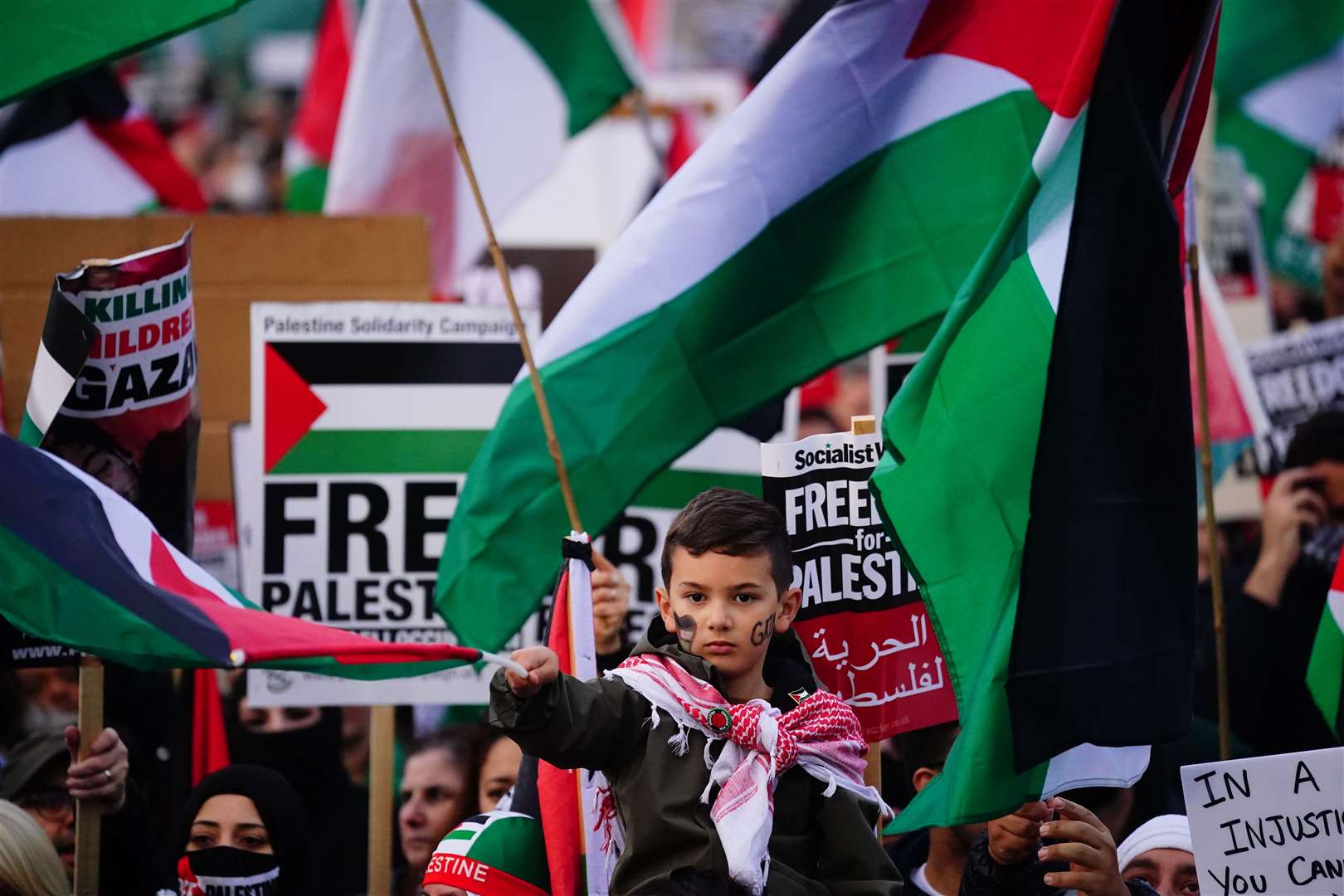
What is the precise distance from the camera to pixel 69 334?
4.23 m

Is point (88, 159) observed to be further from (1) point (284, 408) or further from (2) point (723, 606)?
(2) point (723, 606)

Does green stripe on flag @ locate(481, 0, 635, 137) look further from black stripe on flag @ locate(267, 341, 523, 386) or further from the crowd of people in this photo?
the crowd of people

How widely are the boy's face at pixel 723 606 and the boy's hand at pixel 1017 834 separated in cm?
70

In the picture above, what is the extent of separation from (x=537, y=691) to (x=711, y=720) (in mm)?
338

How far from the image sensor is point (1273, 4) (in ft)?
25.3

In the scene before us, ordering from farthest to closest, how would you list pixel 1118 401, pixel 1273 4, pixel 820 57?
pixel 1273 4 → pixel 820 57 → pixel 1118 401

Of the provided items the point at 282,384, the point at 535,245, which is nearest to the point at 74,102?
the point at 535,245

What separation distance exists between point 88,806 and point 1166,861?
240 cm

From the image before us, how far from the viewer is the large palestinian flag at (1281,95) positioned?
776cm

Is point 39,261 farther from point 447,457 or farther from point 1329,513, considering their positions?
point 1329,513

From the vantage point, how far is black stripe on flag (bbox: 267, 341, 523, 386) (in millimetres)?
5320

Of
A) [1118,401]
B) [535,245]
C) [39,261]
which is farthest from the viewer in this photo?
[535,245]

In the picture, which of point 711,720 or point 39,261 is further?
point 39,261

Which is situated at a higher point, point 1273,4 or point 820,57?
point 1273,4
